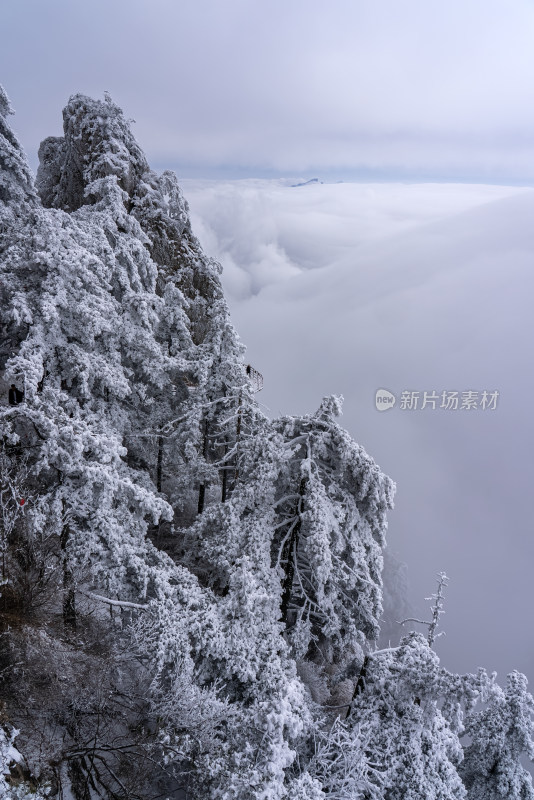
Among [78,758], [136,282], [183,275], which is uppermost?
[183,275]

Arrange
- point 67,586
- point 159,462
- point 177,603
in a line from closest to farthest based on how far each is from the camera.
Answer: point 67,586
point 177,603
point 159,462

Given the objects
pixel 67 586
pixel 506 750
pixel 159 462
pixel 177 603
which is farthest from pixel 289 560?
pixel 506 750

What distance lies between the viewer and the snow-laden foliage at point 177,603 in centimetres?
926

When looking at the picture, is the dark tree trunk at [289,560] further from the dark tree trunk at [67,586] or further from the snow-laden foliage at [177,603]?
the dark tree trunk at [67,586]

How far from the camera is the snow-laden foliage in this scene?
364 inches

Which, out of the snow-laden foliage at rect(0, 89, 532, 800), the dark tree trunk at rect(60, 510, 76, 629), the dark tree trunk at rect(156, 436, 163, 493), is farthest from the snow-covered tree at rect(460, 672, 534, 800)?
the dark tree trunk at rect(156, 436, 163, 493)

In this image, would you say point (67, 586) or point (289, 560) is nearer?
point (67, 586)

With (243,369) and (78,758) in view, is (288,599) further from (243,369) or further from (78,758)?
(243,369)

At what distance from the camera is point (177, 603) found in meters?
11.7

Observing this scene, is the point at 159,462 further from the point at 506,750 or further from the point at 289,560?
the point at 506,750

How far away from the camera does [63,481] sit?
1030 cm

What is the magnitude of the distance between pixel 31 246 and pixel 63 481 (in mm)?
6320

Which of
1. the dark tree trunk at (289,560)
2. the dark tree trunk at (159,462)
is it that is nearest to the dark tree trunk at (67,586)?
the dark tree trunk at (289,560)

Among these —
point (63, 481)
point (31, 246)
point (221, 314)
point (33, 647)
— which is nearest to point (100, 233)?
point (31, 246)
